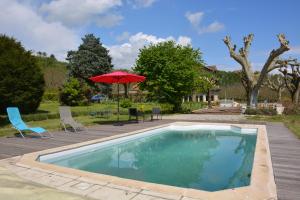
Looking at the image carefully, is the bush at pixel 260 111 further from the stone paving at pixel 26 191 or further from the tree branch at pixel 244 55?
the stone paving at pixel 26 191

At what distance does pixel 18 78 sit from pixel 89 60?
27.6 meters

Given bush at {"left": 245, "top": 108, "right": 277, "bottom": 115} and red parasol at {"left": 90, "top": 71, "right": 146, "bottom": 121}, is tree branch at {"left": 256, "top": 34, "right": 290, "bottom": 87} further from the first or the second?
red parasol at {"left": 90, "top": 71, "right": 146, "bottom": 121}

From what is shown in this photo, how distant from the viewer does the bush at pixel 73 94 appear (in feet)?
98.5

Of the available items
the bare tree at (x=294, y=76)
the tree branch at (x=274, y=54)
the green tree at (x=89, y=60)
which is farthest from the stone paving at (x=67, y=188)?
the green tree at (x=89, y=60)

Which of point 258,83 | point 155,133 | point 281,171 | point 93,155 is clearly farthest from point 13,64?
point 258,83

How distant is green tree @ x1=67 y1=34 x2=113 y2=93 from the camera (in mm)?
42812

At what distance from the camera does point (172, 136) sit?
44.3 ft

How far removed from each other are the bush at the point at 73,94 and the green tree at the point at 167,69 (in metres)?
7.77

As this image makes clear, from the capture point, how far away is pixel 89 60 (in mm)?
42812

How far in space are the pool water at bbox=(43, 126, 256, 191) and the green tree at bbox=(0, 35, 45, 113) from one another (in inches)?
316

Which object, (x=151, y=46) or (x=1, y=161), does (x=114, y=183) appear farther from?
(x=151, y=46)

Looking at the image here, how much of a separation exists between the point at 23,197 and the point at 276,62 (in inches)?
1044

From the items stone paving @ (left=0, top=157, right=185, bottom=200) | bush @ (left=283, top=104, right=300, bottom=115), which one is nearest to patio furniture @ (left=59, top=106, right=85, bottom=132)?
stone paving @ (left=0, top=157, right=185, bottom=200)

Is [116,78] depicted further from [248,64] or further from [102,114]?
[248,64]
